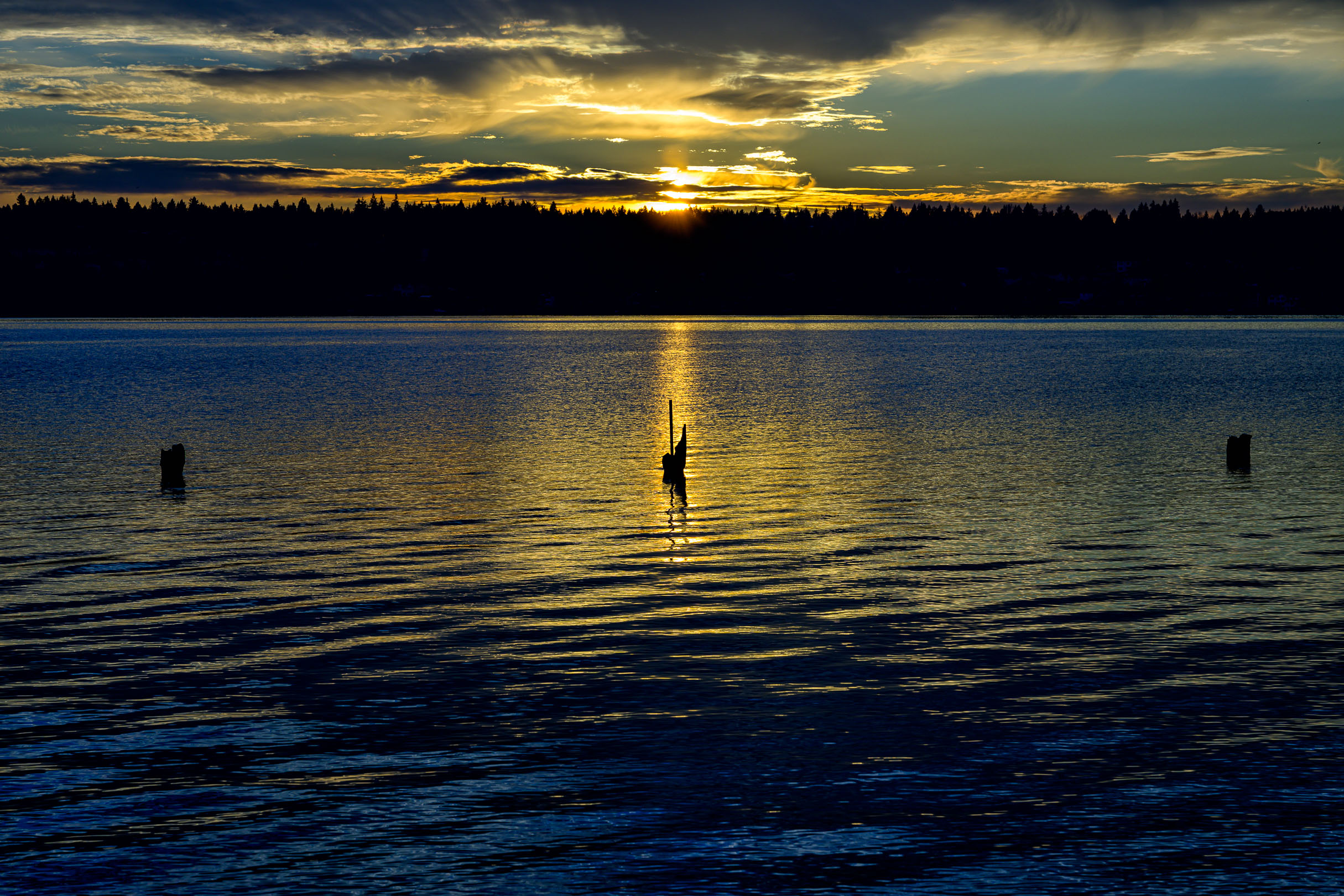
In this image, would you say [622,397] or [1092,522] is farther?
[622,397]

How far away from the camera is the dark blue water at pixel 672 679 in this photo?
10.7 metres

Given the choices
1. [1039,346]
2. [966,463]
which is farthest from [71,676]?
[1039,346]

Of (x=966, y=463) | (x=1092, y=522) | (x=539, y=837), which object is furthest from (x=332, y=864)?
(x=966, y=463)

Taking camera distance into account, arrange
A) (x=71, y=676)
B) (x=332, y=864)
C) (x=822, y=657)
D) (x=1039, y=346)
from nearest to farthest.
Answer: (x=332, y=864) < (x=71, y=676) < (x=822, y=657) < (x=1039, y=346)

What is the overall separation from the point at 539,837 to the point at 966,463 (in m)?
34.1

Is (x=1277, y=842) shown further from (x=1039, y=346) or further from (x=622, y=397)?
(x=1039, y=346)

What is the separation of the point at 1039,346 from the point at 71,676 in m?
191

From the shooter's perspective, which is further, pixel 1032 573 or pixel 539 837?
pixel 1032 573

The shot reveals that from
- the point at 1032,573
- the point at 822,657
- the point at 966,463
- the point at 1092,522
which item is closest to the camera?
the point at 822,657

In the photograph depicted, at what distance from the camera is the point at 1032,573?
914 inches

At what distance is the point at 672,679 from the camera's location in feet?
53.3

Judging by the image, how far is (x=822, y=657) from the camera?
17.3 meters

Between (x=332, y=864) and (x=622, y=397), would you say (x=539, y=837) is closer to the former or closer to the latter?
(x=332, y=864)

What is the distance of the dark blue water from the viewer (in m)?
10.7
